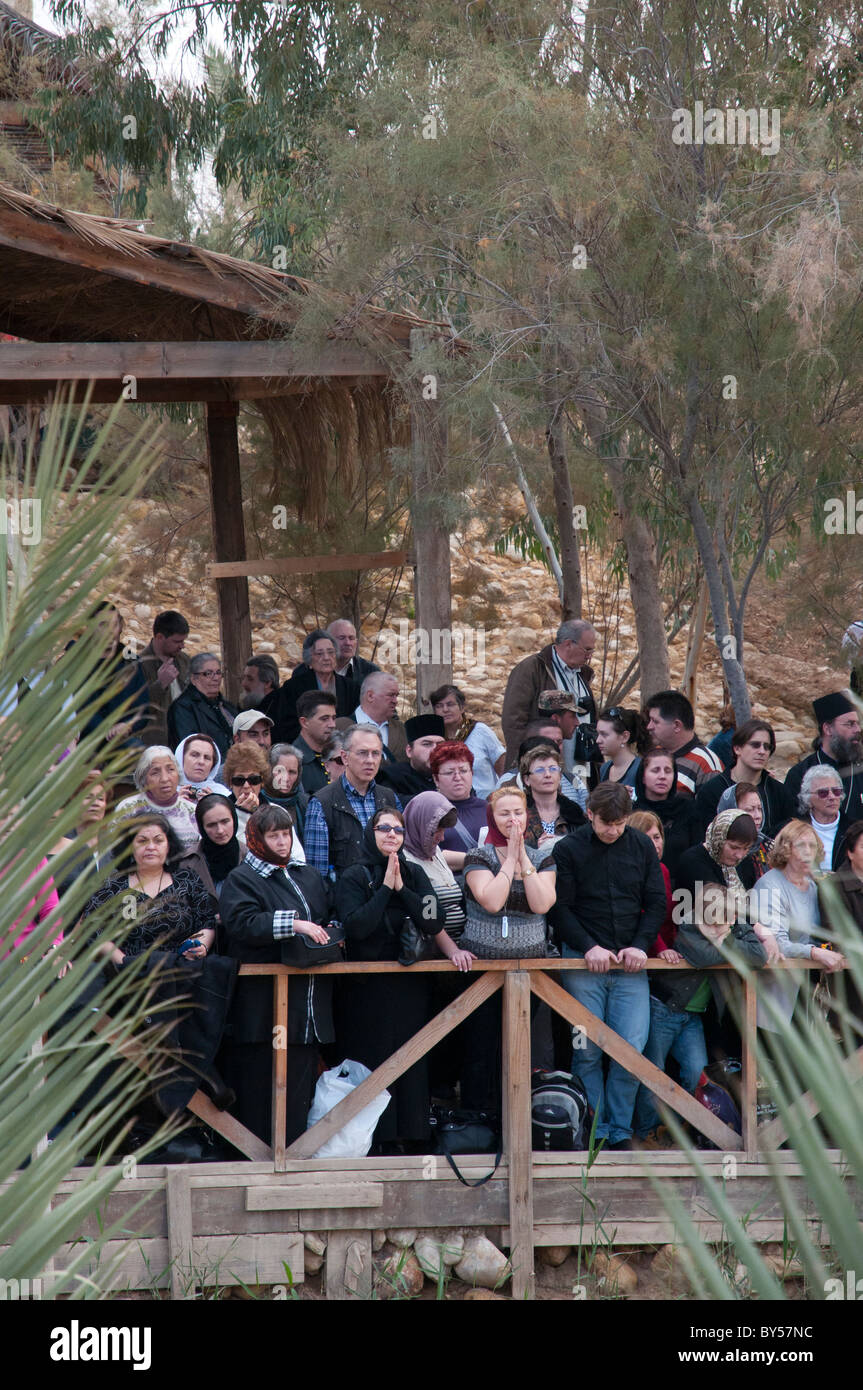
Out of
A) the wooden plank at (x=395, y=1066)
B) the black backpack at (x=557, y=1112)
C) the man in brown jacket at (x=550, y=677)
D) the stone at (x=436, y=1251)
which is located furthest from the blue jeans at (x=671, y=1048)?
the man in brown jacket at (x=550, y=677)

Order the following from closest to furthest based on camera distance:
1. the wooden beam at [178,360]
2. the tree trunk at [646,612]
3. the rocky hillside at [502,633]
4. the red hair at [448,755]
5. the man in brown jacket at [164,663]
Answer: the red hair at [448,755] < the wooden beam at [178,360] < the man in brown jacket at [164,663] < the tree trunk at [646,612] < the rocky hillside at [502,633]

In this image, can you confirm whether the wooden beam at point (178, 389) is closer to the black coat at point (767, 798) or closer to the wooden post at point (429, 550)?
the wooden post at point (429, 550)

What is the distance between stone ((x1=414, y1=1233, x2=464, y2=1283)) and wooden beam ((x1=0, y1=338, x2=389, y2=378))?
4658 mm

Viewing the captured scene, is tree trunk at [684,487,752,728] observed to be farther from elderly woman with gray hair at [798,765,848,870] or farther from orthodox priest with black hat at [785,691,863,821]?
elderly woman with gray hair at [798,765,848,870]

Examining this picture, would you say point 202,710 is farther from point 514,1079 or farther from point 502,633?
point 502,633

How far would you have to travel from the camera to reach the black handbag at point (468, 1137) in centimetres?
533

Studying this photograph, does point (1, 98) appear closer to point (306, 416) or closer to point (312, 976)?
point (306, 416)

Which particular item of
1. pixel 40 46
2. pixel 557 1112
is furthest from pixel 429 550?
pixel 40 46

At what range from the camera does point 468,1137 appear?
17.7 ft

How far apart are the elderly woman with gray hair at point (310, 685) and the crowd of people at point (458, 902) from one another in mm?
1494

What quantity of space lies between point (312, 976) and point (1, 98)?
15041 mm

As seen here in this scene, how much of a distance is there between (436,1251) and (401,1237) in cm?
15

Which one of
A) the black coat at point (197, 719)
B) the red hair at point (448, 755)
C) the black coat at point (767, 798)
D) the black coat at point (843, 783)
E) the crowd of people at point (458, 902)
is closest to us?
the crowd of people at point (458, 902)

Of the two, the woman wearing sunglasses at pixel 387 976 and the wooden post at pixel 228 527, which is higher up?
the wooden post at pixel 228 527
